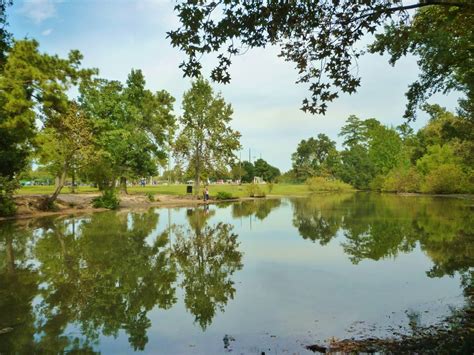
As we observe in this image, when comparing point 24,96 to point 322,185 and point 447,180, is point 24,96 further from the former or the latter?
point 322,185

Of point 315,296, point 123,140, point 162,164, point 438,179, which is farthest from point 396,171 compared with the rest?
point 315,296

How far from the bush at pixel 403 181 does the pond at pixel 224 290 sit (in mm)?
48509

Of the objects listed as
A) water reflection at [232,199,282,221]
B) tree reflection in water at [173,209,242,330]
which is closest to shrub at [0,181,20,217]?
tree reflection in water at [173,209,242,330]

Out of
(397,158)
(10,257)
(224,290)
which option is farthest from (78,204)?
(397,158)

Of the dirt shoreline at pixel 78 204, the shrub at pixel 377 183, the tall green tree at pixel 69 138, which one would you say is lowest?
the dirt shoreline at pixel 78 204

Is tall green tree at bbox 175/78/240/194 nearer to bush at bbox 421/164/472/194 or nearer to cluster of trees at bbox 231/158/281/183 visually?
bush at bbox 421/164/472/194

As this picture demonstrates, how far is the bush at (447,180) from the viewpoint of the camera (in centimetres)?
5391

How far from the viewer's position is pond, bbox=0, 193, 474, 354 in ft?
21.0

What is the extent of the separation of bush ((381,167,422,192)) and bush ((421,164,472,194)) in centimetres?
462

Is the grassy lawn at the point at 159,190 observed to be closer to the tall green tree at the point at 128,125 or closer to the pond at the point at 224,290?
the tall green tree at the point at 128,125

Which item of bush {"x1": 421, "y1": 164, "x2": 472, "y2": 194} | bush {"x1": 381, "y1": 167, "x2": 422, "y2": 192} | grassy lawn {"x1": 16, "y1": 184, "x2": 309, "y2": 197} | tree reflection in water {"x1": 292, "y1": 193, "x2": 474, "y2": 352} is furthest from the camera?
bush {"x1": 381, "y1": 167, "x2": 422, "y2": 192}

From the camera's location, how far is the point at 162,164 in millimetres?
50156

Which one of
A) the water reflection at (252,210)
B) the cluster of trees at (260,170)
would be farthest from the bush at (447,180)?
the cluster of trees at (260,170)

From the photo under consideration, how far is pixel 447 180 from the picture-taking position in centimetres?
5516
